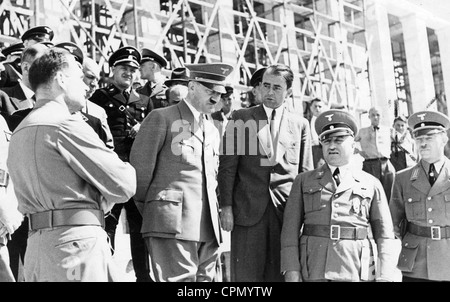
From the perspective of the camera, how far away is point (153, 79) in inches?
151

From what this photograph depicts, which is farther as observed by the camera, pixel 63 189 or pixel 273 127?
pixel 273 127

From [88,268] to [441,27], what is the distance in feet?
13.1

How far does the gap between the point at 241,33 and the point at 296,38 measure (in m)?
1.44

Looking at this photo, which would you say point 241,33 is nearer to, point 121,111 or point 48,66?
point 121,111

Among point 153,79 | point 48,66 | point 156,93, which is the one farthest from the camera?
point 153,79

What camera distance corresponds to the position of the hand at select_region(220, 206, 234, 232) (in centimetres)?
288

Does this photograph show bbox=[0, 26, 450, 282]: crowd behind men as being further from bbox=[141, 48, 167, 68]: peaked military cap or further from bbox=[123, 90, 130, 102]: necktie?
bbox=[141, 48, 167, 68]: peaked military cap

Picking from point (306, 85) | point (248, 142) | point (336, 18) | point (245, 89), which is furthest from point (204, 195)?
point (336, 18)

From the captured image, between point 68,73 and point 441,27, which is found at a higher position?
point 441,27

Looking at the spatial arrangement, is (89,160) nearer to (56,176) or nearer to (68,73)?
(56,176)

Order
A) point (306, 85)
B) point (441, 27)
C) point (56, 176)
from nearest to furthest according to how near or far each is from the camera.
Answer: point (56, 176)
point (441, 27)
point (306, 85)

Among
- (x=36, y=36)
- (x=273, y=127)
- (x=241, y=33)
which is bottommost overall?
(x=273, y=127)

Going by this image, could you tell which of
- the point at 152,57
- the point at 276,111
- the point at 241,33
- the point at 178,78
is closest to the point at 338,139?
the point at 276,111

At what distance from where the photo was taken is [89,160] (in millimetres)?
1930
